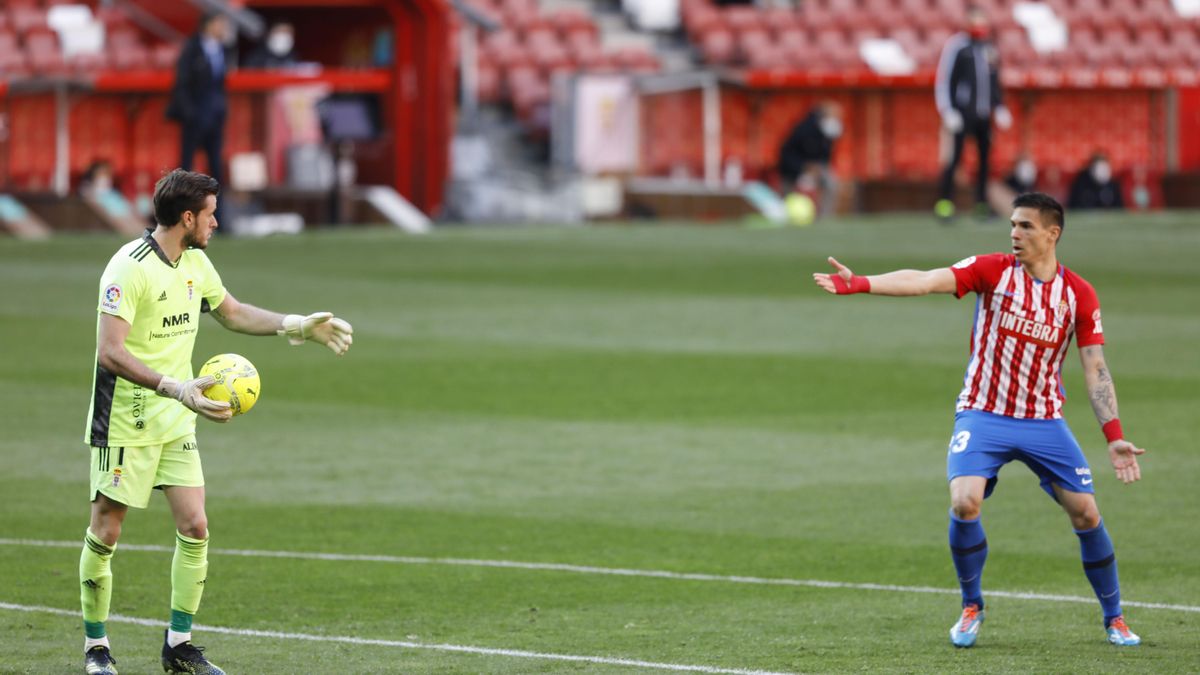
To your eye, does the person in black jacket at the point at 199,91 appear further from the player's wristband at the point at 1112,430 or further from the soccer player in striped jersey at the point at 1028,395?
the player's wristband at the point at 1112,430

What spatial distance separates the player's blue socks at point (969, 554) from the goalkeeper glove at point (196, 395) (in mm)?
3017

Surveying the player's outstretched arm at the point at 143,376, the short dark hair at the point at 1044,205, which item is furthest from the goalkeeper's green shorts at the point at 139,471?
the short dark hair at the point at 1044,205

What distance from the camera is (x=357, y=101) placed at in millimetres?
30312

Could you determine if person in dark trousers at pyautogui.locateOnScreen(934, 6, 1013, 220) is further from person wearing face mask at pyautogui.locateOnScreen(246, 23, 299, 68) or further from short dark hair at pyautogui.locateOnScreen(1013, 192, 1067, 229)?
short dark hair at pyautogui.locateOnScreen(1013, 192, 1067, 229)

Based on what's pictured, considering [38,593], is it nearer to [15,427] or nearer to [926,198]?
[15,427]

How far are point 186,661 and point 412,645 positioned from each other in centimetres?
101

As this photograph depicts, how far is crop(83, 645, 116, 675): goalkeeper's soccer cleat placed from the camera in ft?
24.8

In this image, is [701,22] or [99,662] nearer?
[99,662]

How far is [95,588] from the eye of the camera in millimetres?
7680

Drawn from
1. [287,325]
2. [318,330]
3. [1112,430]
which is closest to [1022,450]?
[1112,430]

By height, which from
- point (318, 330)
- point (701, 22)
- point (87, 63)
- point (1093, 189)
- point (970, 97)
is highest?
point (701, 22)

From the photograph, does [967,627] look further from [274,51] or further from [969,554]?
[274,51]

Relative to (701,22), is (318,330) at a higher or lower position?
lower

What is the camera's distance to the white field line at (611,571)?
30.6 feet
